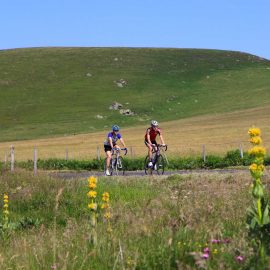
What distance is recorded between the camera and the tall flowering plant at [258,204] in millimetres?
4387

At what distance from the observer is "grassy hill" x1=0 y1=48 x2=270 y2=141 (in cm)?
9538

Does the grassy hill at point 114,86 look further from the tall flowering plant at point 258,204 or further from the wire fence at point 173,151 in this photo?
the tall flowering plant at point 258,204

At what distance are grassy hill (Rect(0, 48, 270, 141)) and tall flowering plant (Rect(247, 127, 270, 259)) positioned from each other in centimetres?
7901

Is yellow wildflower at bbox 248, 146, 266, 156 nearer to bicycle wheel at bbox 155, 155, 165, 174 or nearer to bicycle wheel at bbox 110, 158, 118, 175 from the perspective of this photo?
bicycle wheel at bbox 155, 155, 165, 174

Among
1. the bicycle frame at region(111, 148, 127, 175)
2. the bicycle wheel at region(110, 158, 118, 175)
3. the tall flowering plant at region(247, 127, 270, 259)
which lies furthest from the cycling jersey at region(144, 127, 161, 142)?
the tall flowering plant at region(247, 127, 270, 259)

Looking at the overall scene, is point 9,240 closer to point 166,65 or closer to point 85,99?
point 85,99

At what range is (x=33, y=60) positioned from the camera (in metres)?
131

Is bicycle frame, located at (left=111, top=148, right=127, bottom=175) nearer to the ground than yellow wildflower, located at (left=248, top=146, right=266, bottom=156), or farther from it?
A: nearer to the ground

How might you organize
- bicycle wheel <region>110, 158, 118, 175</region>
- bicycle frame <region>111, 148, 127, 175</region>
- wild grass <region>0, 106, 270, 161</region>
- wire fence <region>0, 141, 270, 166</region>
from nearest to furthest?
bicycle frame <region>111, 148, 127, 175</region>
bicycle wheel <region>110, 158, 118, 175</region>
wire fence <region>0, 141, 270, 166</region>
wild grass <region>0, 106, 270, 161</region>

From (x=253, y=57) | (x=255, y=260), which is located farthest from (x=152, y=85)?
(x=255, y=260)

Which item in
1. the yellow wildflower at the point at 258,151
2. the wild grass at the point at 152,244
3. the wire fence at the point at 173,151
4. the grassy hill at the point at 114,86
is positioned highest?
the grassy hill at the point at 114,86

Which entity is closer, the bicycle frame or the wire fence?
the bicycle frame

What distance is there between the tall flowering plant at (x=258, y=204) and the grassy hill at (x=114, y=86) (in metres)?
79.0

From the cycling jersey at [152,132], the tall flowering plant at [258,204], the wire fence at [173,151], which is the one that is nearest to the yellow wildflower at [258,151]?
the tall flowering plant at [258,204]
